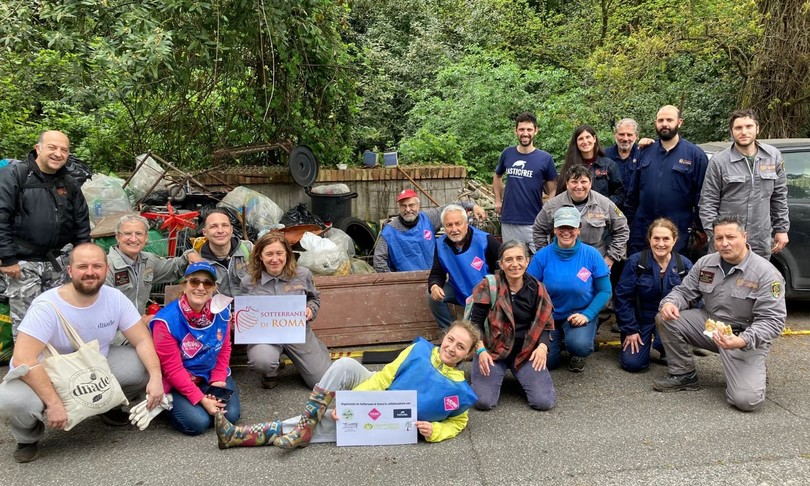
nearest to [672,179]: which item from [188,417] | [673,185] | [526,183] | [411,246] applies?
[673,185]

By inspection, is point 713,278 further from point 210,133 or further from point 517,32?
point 517,32

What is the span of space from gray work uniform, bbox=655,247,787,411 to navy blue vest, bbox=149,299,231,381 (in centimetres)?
331

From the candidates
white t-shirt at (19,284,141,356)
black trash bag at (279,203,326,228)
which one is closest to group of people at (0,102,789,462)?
white t-shirt at (19,284,141,356)

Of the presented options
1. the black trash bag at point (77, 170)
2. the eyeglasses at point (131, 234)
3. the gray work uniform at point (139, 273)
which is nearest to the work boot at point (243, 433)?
the gray work uniform at point (139, 273)

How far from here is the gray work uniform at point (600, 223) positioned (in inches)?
210

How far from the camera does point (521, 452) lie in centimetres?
378

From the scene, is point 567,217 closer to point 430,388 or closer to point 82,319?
point 430,388

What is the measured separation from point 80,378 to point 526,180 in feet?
13.6

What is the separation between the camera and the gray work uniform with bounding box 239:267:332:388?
4.70 m

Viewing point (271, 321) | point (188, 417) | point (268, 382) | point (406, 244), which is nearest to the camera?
point (188, 417)

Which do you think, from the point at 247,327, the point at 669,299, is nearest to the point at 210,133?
the point at 247,327

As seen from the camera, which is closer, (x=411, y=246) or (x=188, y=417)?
(x=188, y=417)

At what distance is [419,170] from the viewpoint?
29.6 ft

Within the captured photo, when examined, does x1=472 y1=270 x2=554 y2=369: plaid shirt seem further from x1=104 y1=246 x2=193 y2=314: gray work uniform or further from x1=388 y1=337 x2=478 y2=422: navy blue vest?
x1=104 y1=246 x2=193 y2=314: gray work uniform
